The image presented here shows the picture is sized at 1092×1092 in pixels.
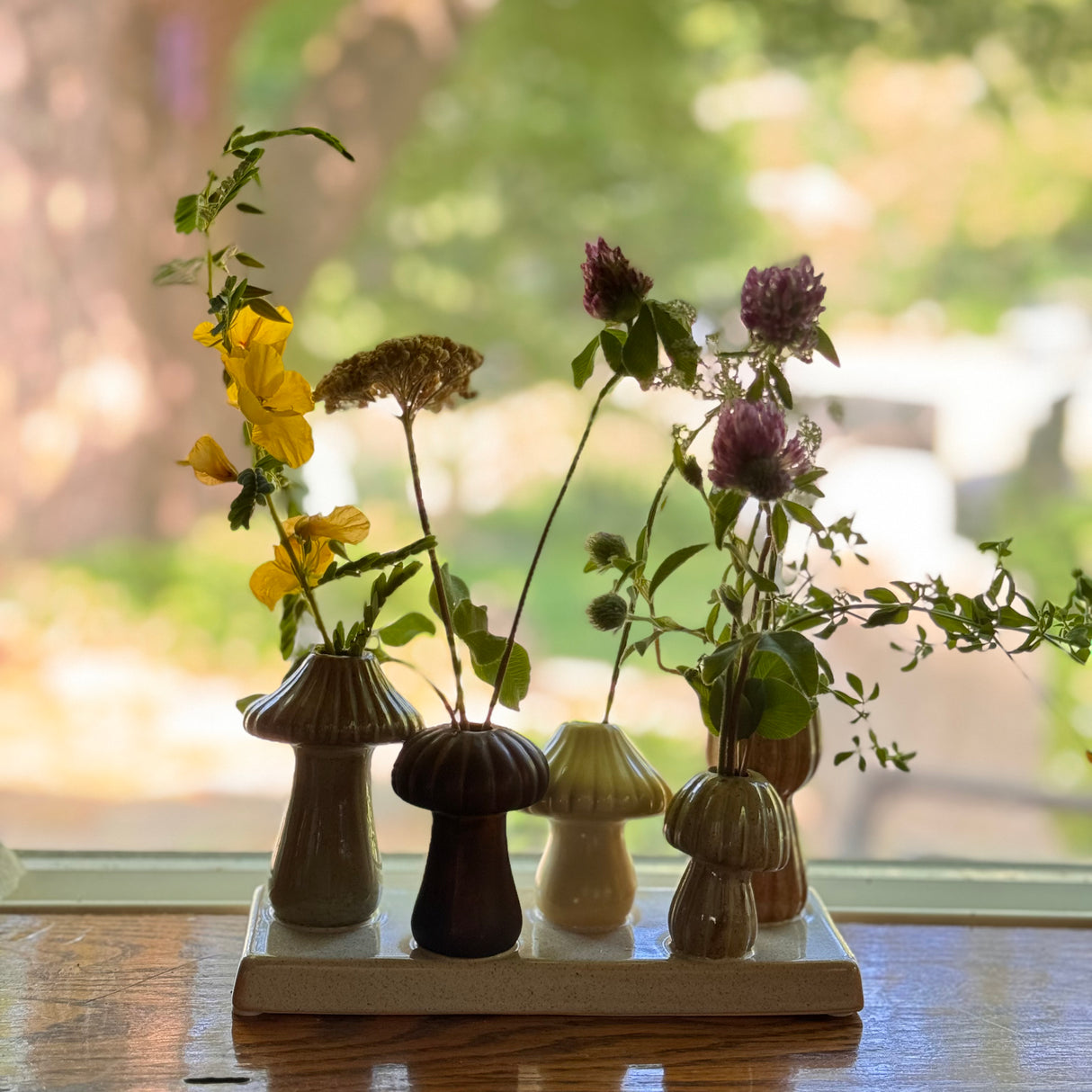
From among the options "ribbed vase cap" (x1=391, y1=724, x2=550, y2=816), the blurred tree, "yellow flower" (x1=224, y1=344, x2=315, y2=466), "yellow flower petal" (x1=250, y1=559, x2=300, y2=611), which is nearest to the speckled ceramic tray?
"ribbed vase cap" (x1=391, y1=724, x2=550, y2=816)

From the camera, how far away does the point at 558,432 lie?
1.26 meters

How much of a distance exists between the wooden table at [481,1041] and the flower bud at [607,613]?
269 millimetres

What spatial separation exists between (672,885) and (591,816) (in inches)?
12.0

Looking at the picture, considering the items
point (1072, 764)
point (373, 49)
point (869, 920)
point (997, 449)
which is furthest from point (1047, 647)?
point (373, 49)

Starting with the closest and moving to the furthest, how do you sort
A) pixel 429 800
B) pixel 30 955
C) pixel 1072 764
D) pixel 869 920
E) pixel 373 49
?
pixel 429 800, pixel 30 955, pixel 869 920, pixel 373 49, pixel 1072 764

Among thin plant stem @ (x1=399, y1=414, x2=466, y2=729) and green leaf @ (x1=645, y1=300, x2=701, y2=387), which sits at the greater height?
green leaf @ (x1=645, y1=300, x2=701, y2=387)

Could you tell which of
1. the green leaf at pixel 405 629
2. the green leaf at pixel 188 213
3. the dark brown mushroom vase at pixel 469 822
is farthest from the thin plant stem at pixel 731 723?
the green leaf at pixel 188 213

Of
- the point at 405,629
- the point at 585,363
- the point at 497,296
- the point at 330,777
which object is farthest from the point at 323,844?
the point at 497,296

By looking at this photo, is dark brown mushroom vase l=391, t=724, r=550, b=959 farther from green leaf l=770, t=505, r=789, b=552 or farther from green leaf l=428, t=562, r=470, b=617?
green leaf l=770, t=505, r=789, b=552

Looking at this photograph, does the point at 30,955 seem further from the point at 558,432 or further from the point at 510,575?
the point at 558,432

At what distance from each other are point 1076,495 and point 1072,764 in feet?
1.01

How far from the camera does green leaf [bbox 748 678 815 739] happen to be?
29.9 inches

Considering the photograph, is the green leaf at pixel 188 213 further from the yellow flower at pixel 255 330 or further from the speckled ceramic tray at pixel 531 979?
the speckled ceramic tray at pixel 531 979

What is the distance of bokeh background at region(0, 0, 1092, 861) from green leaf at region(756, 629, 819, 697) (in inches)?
20.8
